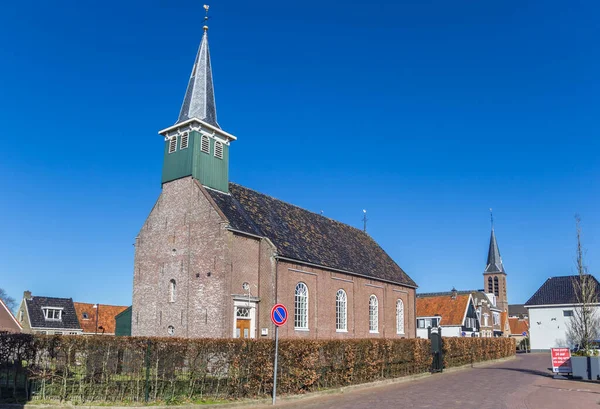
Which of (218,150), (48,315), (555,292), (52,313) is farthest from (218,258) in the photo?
(555,292)

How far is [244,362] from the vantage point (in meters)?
16.0

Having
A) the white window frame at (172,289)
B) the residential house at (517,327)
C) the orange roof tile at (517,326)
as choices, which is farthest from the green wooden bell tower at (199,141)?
the orange roof tile at (517,326)

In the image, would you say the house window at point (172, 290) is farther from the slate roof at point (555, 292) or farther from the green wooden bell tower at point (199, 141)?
the slate roof at point (555, 292)

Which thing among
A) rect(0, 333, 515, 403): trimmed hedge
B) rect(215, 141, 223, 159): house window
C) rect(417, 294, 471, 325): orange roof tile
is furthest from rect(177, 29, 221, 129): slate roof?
rect(417, 294, 471, 325): orange roof tile

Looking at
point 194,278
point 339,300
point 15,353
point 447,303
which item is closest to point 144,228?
point 194,278

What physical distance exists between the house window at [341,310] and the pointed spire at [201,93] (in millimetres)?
13217

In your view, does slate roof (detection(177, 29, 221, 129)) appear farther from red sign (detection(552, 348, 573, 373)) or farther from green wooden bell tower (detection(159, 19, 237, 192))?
red sign (detection(552, 348, 573, 373))

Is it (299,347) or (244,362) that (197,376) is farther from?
(299,347)

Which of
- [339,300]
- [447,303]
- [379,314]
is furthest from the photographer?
[447,303]

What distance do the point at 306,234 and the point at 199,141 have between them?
9774mm

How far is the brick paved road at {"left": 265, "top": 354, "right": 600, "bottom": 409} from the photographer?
15648mm

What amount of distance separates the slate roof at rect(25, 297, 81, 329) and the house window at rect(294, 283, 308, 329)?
3544 cm

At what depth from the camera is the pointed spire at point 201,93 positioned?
98.1 feet

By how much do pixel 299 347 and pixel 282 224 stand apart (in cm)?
1531
